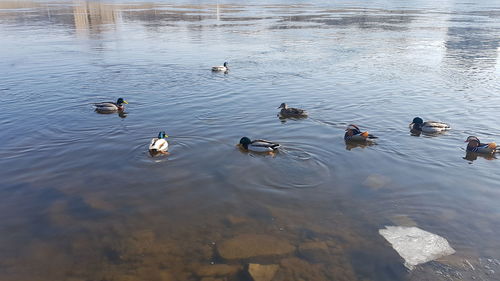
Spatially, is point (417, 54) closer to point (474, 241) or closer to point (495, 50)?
point (495, 50)

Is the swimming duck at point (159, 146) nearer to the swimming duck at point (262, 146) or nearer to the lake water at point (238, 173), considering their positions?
the lake water at point (238, 173)

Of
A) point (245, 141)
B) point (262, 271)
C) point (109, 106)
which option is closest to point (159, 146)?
point (245, 141)

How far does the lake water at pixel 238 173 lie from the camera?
8305mm

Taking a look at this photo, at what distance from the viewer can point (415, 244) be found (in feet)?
28.4

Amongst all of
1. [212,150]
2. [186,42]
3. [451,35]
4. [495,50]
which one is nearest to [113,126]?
[212,150]

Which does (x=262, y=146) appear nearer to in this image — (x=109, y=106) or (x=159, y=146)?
(x=159, y=146)

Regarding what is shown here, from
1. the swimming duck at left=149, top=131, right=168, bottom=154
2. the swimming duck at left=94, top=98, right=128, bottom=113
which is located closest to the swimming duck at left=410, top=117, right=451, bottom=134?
the swimming duck at left=149, top=131, right=168, bottom=154

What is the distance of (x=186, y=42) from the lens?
1475 inches

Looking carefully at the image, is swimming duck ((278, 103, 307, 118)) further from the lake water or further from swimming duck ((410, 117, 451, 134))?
swimming duck ((410, 117, 451, 134))

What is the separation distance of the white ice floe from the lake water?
197mm

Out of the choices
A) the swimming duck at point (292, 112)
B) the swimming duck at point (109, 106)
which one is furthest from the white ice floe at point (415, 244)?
the swimming duck at point (109, 106)

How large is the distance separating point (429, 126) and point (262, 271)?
992cm

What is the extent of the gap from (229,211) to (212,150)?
4046 mm

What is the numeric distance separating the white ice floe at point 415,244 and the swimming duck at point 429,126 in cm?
669
